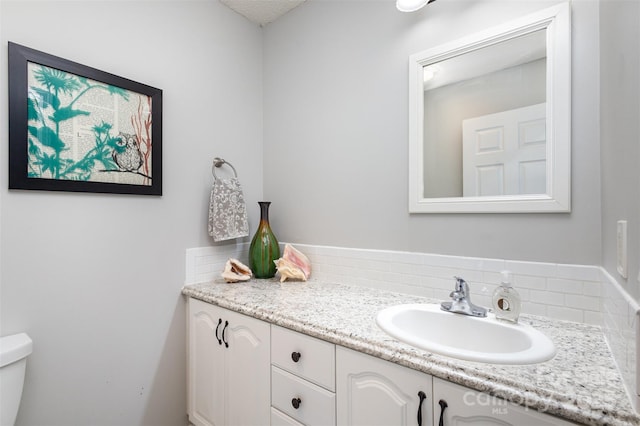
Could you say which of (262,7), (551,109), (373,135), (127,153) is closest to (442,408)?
(551,109)

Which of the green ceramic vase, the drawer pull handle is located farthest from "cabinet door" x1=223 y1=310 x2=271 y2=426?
the green ceramic vase

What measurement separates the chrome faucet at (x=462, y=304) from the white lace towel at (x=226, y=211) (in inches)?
44.9

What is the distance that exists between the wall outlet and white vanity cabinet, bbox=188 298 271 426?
108cm

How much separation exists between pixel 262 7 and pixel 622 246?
205 cm

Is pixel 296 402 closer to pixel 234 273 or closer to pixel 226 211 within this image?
pixel 234 273

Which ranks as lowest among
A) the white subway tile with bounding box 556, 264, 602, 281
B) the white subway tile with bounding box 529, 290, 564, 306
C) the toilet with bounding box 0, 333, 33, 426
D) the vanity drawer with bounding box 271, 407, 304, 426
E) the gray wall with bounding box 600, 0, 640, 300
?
the vanity drawer with bounding box 271, 407, 304, 426

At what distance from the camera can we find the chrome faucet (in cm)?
109

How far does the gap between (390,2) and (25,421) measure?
2.33m

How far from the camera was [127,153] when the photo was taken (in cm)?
142

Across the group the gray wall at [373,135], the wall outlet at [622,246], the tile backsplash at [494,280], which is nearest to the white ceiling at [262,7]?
the gray wall at [373,135]

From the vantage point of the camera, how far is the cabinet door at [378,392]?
2.64ft

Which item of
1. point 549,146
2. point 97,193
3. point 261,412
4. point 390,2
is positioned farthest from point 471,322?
point 97,193

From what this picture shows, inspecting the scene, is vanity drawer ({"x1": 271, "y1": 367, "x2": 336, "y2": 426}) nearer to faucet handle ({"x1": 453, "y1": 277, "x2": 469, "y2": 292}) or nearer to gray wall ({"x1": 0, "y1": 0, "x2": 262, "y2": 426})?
faucet handle ({"x1": 453, "y1": 277, "x2": 469, "y2": 292})

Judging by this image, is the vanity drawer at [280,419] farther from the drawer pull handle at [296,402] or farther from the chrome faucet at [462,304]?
the chrome faucet at [462,304]
